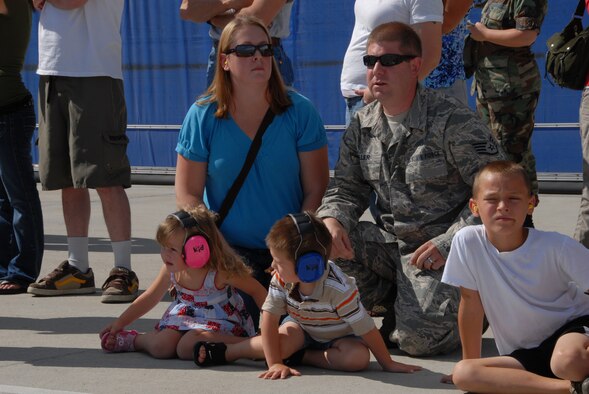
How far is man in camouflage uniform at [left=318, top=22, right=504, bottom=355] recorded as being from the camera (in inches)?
190

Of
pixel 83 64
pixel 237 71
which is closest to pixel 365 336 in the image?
pixel 237 71

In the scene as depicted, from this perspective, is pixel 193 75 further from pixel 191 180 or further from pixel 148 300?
pixel 148 300

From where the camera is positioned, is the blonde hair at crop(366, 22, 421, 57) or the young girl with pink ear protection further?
the blonde hair at crop(366, 22, 421, 57)

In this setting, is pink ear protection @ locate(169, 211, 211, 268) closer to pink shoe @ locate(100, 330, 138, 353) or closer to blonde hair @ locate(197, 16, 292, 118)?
pink shoe @ locate(100, 330, 138, 353)

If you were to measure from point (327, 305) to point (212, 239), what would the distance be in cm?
63

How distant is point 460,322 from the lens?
4195mm

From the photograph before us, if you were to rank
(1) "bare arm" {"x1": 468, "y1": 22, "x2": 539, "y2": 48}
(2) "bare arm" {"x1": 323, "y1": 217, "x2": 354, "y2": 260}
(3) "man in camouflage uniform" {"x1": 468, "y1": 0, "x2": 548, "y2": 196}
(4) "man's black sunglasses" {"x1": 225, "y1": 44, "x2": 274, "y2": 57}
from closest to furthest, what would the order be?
1. (2) "bare arm" {"x1": 323, "y1": 217, "x2": 354, "y2": 260}
2. (4) "man's black sunglasses" {"x1": 225, "y1": 44, "x2": 274, "y2": 57}
3. (1) "bare arm" {"x1": 468, "y1": 22, "x2": 539, "y2": 48}
4. (3) "man in camouflage uniform" {"x1": 468, "y1": 0, "x2": 548, "y2": 196}

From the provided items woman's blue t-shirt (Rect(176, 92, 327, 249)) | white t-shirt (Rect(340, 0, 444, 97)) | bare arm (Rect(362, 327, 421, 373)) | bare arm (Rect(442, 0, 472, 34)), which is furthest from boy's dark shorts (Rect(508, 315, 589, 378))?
bare arm (Rect(442, 0, 472, 34))

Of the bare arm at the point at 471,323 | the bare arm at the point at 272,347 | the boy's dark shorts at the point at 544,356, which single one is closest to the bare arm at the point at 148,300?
the bare arm at the point at 272,347

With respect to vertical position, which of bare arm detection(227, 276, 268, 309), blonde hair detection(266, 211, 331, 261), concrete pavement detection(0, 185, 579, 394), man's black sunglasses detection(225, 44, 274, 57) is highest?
man's black sunglasses detection(225, 44, 274, 57)

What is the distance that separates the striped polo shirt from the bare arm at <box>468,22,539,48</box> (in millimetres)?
3024

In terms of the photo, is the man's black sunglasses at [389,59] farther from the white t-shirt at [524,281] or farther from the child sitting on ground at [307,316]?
the white t-shirt at [524,281]

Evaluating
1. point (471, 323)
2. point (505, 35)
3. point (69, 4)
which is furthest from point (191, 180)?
point (505, 35)

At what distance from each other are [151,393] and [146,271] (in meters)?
2.90
